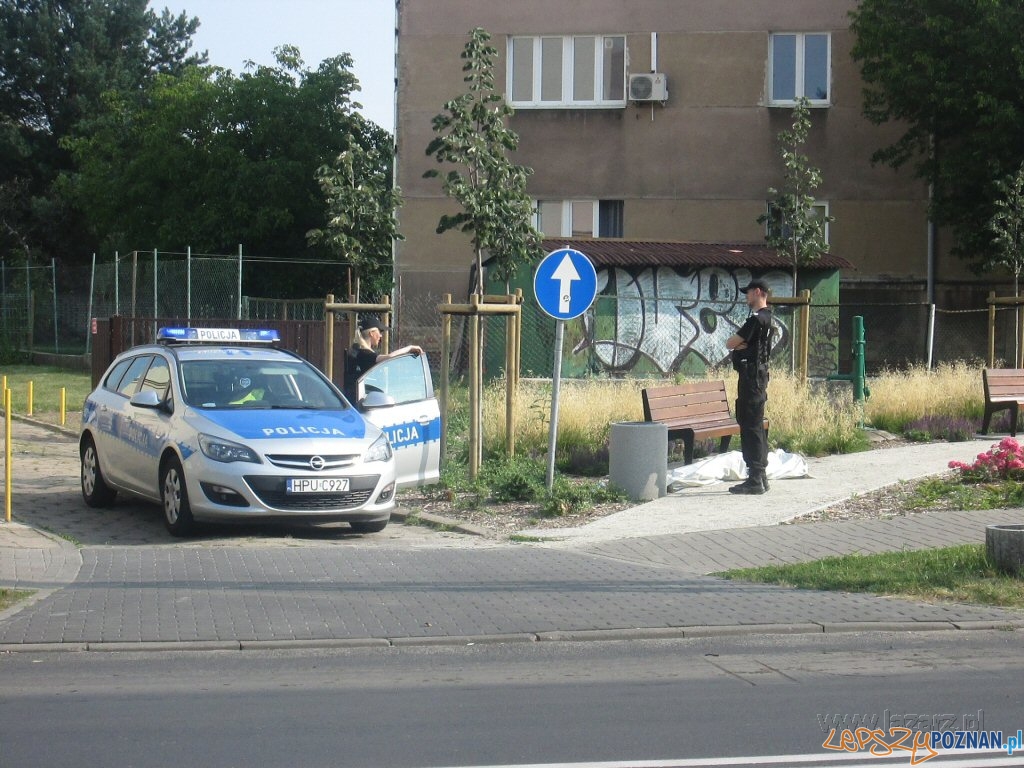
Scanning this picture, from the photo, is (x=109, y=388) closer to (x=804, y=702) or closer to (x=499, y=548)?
(x=499, y=548)

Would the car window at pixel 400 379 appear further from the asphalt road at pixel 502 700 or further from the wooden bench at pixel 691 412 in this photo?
the asphalt road at pixel 502 700

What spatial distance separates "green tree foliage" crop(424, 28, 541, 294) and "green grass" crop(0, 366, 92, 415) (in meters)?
7.87

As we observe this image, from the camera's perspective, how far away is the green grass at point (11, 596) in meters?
8.01

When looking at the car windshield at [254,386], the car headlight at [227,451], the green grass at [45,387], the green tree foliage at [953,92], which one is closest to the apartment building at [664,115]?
the green tree foliage at [953,92]

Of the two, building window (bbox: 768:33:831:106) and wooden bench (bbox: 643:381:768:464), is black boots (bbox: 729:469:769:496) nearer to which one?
wooden bench (bbox: 643:381:768:464)

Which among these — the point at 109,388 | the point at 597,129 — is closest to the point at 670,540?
the point at 109,388

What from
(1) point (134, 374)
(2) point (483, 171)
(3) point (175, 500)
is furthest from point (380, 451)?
(2) point (483, 171)

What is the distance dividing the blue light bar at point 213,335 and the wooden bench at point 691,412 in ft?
13.1

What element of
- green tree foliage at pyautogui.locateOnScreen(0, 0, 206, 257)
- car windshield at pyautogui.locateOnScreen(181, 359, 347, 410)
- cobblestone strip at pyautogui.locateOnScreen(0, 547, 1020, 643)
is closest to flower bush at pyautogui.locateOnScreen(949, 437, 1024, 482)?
cobblestone strip at pyautogui.locateOnScreen(0, 547, 1020, 643)

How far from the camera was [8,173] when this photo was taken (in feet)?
171

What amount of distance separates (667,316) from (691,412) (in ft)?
46.1

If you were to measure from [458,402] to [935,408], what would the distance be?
6907mm

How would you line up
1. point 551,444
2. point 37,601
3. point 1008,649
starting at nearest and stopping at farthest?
point 1008,649
point 37,601
point 551,444

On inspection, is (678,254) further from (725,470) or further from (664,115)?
(725,470)
